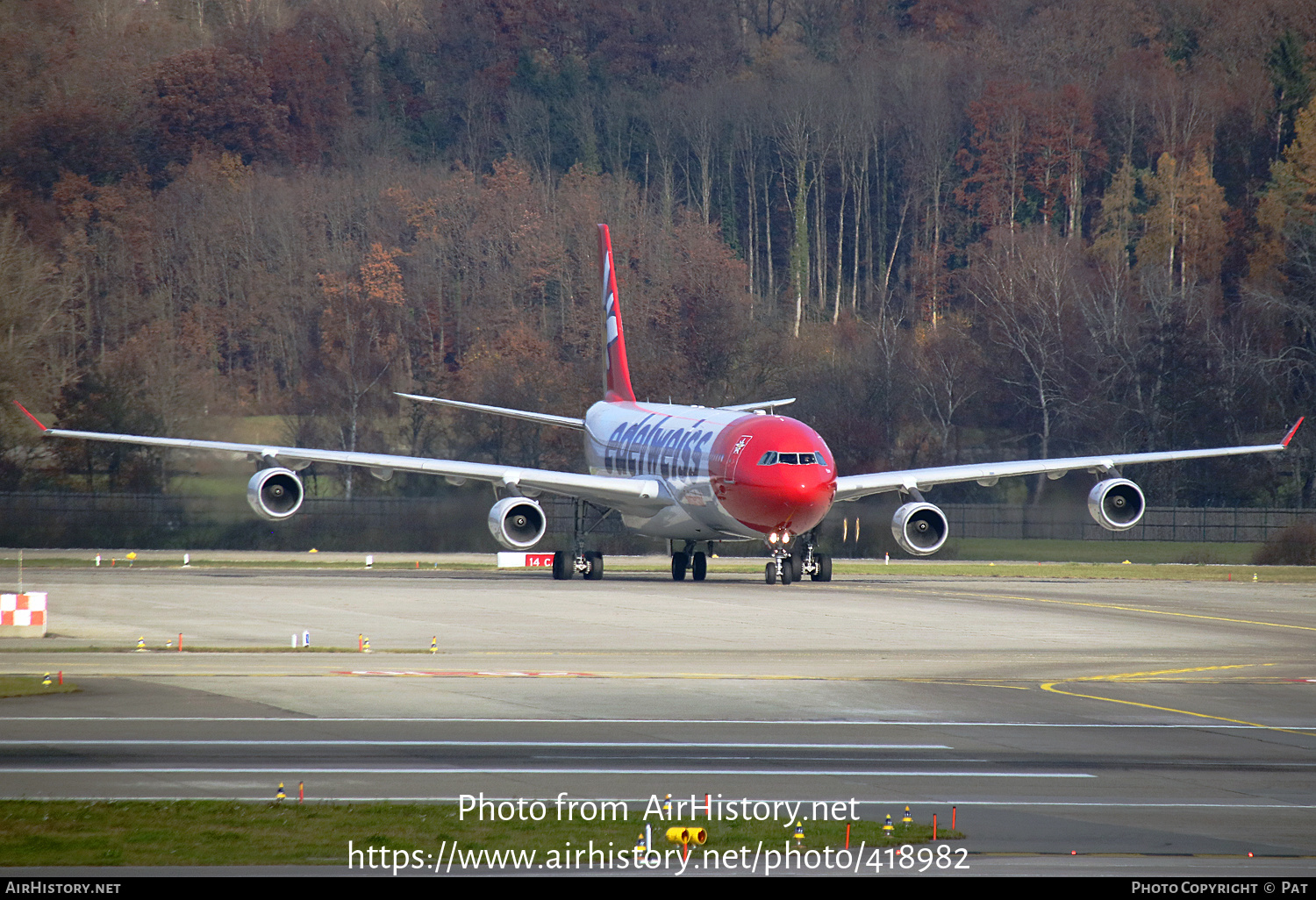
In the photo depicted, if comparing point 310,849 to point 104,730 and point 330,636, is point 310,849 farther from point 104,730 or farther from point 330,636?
point 330,636

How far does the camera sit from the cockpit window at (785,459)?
36094 mm

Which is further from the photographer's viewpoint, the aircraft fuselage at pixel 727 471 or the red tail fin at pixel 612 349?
the red tail fin at pixel 612 349

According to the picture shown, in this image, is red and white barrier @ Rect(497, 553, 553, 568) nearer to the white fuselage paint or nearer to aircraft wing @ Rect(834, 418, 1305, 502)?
the white fuselage paint

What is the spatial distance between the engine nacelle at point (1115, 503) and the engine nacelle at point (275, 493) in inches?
830

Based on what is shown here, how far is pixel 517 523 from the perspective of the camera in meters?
40.2

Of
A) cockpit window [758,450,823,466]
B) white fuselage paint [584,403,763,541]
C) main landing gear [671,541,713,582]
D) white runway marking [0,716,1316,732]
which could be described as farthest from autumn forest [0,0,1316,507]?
white runway marking [0,716,1316,732]

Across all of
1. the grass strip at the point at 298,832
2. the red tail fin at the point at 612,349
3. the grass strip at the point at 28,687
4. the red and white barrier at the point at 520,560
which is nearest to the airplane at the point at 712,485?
the red and white barrier at the point at 520,560

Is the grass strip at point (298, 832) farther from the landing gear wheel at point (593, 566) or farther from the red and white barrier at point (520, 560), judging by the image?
the red and white barrier at point (520, 560)

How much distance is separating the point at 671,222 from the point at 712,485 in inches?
2574

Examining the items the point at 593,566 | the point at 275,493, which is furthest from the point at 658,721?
the point at 275,493

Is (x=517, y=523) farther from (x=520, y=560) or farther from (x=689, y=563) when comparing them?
(x=520, y=560)

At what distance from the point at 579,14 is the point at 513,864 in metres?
120

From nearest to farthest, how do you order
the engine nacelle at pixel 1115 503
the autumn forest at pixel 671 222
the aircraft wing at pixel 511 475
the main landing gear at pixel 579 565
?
the aircraft wing at pixel 511 475 → the engine nacelle at pixel 1115 503 → the main landing gear at pixel 579 565 → the autumn forest at pixel 671 222

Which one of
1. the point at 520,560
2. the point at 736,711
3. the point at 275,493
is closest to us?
the point at 736,711
